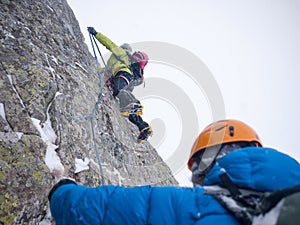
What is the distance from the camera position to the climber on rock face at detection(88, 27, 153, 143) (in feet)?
27.4

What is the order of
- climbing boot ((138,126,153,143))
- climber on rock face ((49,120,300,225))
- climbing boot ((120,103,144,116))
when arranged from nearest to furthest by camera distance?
climber on rock face ((49,120,300,225)) → climbing boot ((138,126,153,143)) → climbing boot ((120,103,144,116))

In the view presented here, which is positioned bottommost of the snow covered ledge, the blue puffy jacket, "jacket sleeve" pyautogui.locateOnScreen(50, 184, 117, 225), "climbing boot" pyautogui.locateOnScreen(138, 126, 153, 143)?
"climbing boot" pyautogui.locateOnScreen(138, 126, 153, 143)

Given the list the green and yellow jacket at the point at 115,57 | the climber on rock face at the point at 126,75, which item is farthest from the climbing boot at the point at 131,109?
the green and yellow jacket at the point at 115,57

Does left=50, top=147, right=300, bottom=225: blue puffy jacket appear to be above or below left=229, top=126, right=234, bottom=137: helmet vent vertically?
below

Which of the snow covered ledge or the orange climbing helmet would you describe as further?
the snow covered ledge

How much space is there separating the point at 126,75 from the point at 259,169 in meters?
7.11

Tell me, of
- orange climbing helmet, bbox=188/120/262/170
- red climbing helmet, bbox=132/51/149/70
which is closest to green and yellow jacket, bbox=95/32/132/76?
red climbing helmet, bbox=132/51/149/70

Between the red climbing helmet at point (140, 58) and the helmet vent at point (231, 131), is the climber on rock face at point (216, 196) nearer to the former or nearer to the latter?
the helmet vent at point (231, 131)

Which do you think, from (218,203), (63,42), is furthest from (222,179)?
(63,42)

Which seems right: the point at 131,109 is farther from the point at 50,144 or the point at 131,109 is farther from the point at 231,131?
the point at 231,131

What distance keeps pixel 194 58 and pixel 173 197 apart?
51.0 feet

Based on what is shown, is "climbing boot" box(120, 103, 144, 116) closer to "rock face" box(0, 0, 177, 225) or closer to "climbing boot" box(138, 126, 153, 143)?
"climbing boot" box(138, 126, 153, 143)

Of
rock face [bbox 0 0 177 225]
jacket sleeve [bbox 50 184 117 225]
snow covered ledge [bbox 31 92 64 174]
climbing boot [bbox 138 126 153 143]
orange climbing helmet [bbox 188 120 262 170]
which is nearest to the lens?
jacket sleeve [bbox 50 184 117 225]

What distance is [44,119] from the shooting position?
4.01 m
